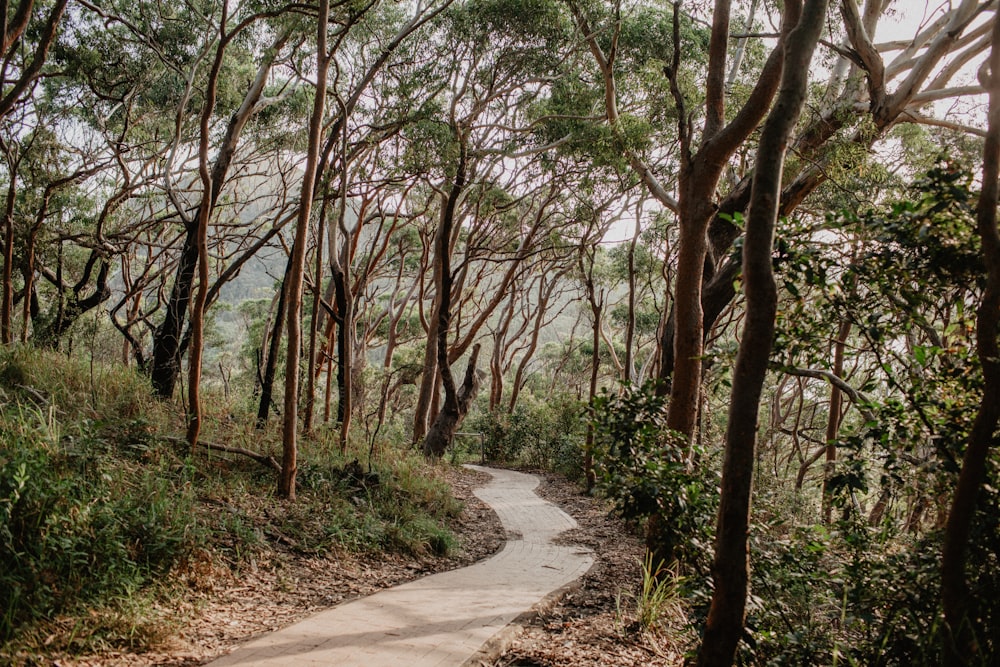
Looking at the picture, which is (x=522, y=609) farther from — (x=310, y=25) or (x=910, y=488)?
(x=310, y=25)

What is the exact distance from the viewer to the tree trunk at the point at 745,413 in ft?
8.91

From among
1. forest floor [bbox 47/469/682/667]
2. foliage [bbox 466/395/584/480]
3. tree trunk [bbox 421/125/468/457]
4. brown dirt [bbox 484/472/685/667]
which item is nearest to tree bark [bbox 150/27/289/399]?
tree trunk [bbox 421/125/468/457]

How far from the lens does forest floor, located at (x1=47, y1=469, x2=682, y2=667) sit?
12.9 ft

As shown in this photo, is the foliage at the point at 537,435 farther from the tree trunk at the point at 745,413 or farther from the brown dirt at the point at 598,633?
the tree trunk at the point at 745,413

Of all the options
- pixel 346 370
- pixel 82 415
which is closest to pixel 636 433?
pixel 82 415

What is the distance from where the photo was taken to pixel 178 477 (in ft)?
19.4

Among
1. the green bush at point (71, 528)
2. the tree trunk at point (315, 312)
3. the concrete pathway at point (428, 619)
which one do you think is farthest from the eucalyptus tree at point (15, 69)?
the concrete pathway at point (428, 619)

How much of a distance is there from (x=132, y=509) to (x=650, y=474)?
3.78m

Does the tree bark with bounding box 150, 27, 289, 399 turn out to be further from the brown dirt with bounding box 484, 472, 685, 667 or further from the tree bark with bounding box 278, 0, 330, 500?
the brown dirt with bounding box 484, 472, 685, 667

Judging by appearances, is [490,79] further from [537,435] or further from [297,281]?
[537,435]

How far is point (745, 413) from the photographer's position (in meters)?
2.72

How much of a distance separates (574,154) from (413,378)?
11546 mm

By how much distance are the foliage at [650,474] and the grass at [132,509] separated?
9.64ft

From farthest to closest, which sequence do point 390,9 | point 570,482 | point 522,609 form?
point 570,482, point 390,9, point 522,609
